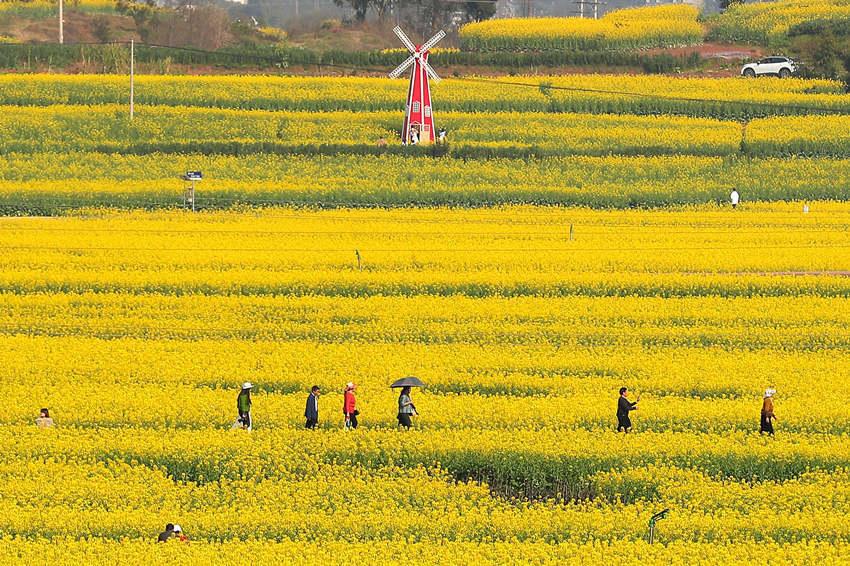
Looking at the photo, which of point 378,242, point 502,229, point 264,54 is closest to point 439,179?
point 502,229

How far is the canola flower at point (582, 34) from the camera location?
100688 mm

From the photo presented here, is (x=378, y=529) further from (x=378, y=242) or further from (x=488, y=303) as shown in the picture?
(x=378, y=242)

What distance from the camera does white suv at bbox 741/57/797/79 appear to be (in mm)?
92500

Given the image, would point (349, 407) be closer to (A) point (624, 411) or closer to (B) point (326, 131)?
(A) point (624, 411)

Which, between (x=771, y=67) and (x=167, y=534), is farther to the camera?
(x=771, y=67)

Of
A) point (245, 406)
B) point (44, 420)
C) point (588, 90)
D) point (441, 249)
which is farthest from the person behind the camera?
point (588, 90)

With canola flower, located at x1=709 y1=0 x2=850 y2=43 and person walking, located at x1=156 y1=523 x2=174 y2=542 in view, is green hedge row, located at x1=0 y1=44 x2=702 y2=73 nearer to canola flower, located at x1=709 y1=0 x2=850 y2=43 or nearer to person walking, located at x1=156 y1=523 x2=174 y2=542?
canola flower, located at x1=709 y1=0 x2=850 y2=43

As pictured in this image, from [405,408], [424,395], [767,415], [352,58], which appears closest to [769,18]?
[352,58]

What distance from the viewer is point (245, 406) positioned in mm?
27469

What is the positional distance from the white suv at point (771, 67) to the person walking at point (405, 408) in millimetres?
69523

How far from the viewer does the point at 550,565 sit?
70.6 feet

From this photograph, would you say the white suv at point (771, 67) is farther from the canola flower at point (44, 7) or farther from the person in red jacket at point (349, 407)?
the person in red jacket at point (349, 407)

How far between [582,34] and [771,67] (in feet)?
48.5

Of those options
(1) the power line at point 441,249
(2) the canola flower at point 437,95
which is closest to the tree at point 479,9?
(2) the canola flower at point 437,95
